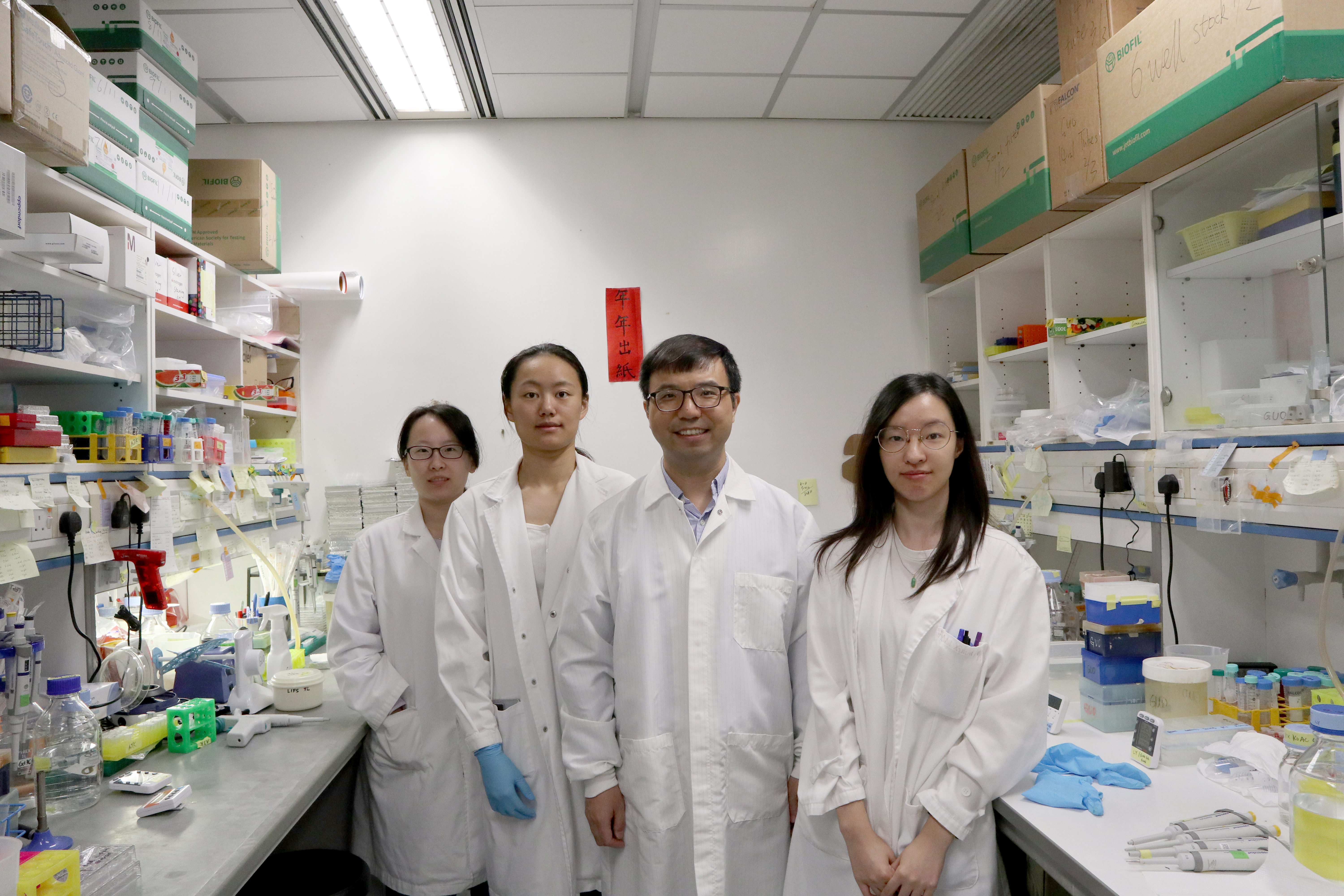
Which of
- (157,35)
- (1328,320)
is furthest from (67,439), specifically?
(1328,320)

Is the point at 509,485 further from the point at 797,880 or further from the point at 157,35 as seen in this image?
the point at 157,35

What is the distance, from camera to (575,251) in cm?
347

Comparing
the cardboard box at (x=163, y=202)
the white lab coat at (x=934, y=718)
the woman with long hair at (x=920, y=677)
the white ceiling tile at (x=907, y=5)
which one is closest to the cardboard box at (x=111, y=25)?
the cardboard box at (x=163, y=202)

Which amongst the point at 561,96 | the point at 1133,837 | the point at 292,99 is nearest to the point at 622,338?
the point at 561,96

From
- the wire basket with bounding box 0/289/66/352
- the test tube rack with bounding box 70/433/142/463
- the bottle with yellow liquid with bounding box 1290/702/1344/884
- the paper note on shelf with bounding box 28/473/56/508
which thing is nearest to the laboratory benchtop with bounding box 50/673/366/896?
the paper note on shelf with bounding box 28/473/56/508

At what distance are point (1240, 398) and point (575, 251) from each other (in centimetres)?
250

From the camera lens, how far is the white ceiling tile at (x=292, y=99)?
3.06 metres

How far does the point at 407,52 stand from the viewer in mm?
2910

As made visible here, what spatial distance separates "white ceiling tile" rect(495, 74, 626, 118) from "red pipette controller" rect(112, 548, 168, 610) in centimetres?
214

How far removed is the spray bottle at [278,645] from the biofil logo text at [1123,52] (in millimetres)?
2858

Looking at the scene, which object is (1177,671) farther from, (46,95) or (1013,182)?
(46,95)

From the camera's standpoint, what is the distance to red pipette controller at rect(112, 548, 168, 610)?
6.44 feet

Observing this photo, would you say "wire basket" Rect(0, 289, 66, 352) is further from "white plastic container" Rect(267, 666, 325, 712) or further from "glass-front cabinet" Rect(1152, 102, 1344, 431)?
"glass-front cabinet" Rect(1152, 102, 1344, 431)

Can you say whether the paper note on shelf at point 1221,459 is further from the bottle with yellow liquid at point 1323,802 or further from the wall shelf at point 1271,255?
the bottle with yellow liquid at point 1323,802
